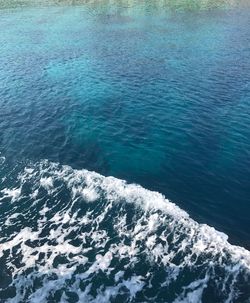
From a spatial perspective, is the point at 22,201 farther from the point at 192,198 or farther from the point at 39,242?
the point at 192,198

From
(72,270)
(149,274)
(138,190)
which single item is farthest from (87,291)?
(138,190)

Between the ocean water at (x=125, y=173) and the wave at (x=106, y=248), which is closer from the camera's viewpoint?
the wave at (x=106, y=248)

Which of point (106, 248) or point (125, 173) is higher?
point (125, 173)

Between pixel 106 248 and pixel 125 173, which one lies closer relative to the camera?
pixel 106 248

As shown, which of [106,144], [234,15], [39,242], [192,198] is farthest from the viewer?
[234,15]
